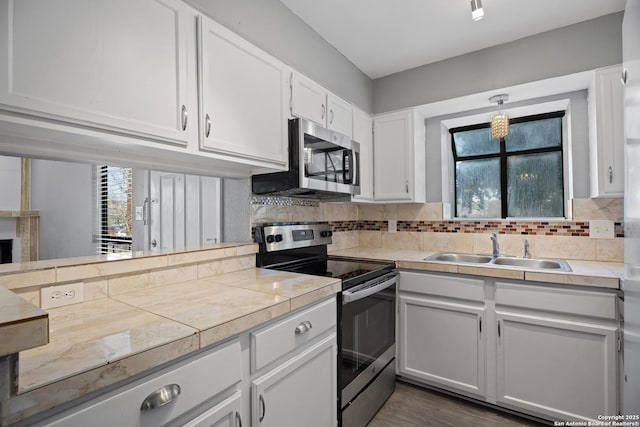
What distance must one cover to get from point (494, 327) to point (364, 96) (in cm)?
212

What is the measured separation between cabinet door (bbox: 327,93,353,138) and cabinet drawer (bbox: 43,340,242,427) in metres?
1.70

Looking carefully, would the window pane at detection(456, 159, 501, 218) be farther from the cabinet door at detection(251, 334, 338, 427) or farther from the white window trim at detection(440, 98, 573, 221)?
the cabinet door at detection(251, 334, 338, 427)

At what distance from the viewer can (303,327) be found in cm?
131

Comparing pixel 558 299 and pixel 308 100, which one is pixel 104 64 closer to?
pixel 308 100

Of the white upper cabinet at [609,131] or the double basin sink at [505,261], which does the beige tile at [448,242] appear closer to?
the double basin sink at [505,261]

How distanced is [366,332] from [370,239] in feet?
4.59

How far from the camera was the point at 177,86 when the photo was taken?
1.27 metres

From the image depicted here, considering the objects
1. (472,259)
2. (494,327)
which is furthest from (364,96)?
(494,327)

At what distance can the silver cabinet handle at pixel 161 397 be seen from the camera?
78 cm

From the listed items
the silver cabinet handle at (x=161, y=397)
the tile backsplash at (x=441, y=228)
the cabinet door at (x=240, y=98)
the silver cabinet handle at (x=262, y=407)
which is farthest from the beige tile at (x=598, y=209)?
the silver cabinet handle at (x=161, y=397)

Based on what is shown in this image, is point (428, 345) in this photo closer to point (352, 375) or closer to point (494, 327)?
point (494, 327)

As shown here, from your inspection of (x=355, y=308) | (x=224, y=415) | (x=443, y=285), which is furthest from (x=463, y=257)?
(x=224, y=415)

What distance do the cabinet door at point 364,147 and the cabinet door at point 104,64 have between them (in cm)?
154

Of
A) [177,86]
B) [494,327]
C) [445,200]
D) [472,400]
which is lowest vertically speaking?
[472,400]
